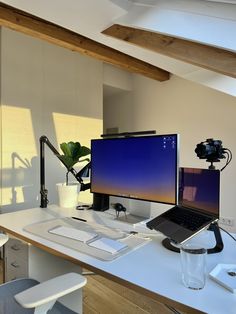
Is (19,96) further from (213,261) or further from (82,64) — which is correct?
(213,261)

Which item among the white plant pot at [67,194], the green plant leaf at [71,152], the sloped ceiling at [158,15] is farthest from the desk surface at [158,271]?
the sloped ceiling at [158,15]

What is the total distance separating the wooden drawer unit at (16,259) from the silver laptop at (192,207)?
2.35ft

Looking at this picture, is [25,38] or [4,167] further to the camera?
[25,38]

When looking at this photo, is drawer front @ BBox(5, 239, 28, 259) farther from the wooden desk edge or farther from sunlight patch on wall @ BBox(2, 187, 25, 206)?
sunlight patch on wall @ BBox(2, 187, 25, 206)

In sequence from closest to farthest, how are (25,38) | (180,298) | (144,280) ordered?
(180,298) → (144,280) → (25,38)

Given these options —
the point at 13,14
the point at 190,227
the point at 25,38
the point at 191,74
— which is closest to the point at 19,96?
the point at 25,38

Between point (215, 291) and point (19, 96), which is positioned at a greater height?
point (19, 96)

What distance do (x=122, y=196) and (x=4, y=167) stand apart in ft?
6.30

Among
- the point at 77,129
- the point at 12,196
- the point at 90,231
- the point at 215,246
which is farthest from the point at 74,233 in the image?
the point at 77,129

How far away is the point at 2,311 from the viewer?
104 centimetres

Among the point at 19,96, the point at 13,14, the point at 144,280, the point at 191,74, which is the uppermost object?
the point at 13,14

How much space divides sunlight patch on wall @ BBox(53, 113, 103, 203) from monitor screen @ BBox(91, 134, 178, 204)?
196 centimetres

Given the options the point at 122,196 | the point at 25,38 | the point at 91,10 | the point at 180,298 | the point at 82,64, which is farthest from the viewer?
the point at 82,64

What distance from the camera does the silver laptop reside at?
1.11 m
